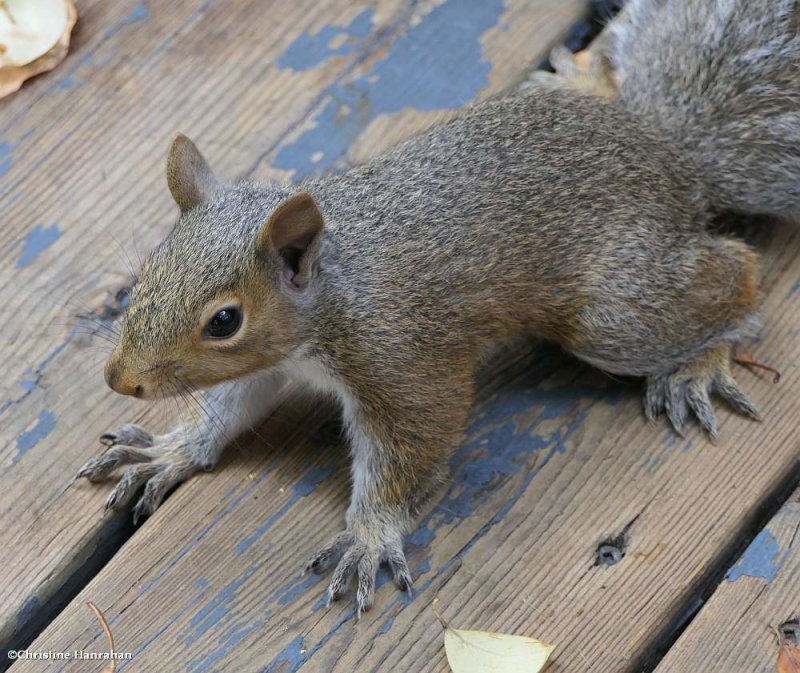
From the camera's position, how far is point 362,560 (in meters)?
2.29

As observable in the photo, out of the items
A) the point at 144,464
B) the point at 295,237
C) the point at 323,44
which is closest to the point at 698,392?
the point at 295,237

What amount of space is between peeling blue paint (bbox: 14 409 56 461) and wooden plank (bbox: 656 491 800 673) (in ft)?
4.60

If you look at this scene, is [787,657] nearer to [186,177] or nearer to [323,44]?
[186,177]

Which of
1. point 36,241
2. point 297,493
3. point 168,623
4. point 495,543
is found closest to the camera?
point 168,623

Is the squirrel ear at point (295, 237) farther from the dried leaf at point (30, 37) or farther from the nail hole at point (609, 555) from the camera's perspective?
the dried leaf at point (30, 37)

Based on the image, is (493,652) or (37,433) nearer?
(493,652)

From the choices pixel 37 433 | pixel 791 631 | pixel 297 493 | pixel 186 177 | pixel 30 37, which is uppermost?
pixel 30 37

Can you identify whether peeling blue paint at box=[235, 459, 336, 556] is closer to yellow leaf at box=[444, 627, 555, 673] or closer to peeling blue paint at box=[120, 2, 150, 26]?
yellow leaf at box=[444, 627, 555, 673]

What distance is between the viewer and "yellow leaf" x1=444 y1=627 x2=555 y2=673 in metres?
2.09

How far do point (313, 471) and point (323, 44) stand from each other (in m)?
1.32

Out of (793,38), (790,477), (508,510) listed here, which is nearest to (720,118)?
(793,38)

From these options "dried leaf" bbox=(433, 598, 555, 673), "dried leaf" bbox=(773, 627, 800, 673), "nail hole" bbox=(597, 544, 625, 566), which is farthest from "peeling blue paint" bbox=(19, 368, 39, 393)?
"dried leaf" bbox=(773, 627, 800, 673)

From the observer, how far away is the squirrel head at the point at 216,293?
2.09 metres

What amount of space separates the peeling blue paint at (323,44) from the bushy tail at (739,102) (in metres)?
0.87
